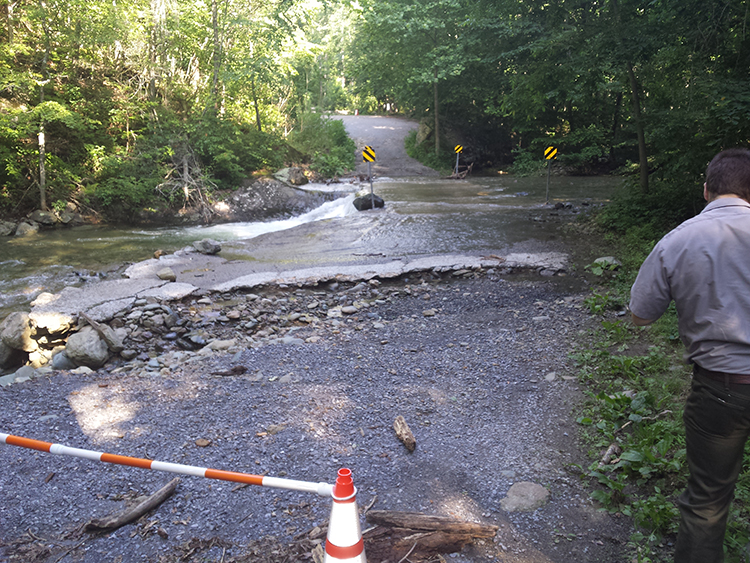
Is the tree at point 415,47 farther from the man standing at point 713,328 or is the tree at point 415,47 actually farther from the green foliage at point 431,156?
the man standing at point 713,328

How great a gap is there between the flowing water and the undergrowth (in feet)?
17.5

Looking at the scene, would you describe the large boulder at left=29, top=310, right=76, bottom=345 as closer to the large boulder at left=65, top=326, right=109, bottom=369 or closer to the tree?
the large boulder at left=65, top=326, right=109, bottom=369

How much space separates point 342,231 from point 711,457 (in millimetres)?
11127

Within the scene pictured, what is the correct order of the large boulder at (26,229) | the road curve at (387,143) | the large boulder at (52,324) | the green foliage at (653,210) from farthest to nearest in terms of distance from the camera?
the road curve at (387,143), the large boulder at (26,229), the green foliage at (653,210), the large boulder at (52,324)

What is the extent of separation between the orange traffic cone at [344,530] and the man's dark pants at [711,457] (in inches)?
60.8

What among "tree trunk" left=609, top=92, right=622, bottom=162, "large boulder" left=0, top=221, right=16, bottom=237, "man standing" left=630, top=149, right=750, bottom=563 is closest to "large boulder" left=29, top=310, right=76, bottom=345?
"man standing" left=630, top=149, right=750, bottom=563

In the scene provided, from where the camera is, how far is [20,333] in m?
5.98

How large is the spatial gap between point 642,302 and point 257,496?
252cm

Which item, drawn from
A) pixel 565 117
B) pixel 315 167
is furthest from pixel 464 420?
pixel 565 117

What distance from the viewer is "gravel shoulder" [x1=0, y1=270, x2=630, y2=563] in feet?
8.98

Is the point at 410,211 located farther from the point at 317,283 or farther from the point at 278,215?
the point at 317,283

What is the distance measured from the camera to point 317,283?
8336 mm

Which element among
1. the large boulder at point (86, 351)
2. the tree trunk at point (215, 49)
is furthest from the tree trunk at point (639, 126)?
the tree trunk at point (215, 49)

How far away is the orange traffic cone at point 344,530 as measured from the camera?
78.4 inches
